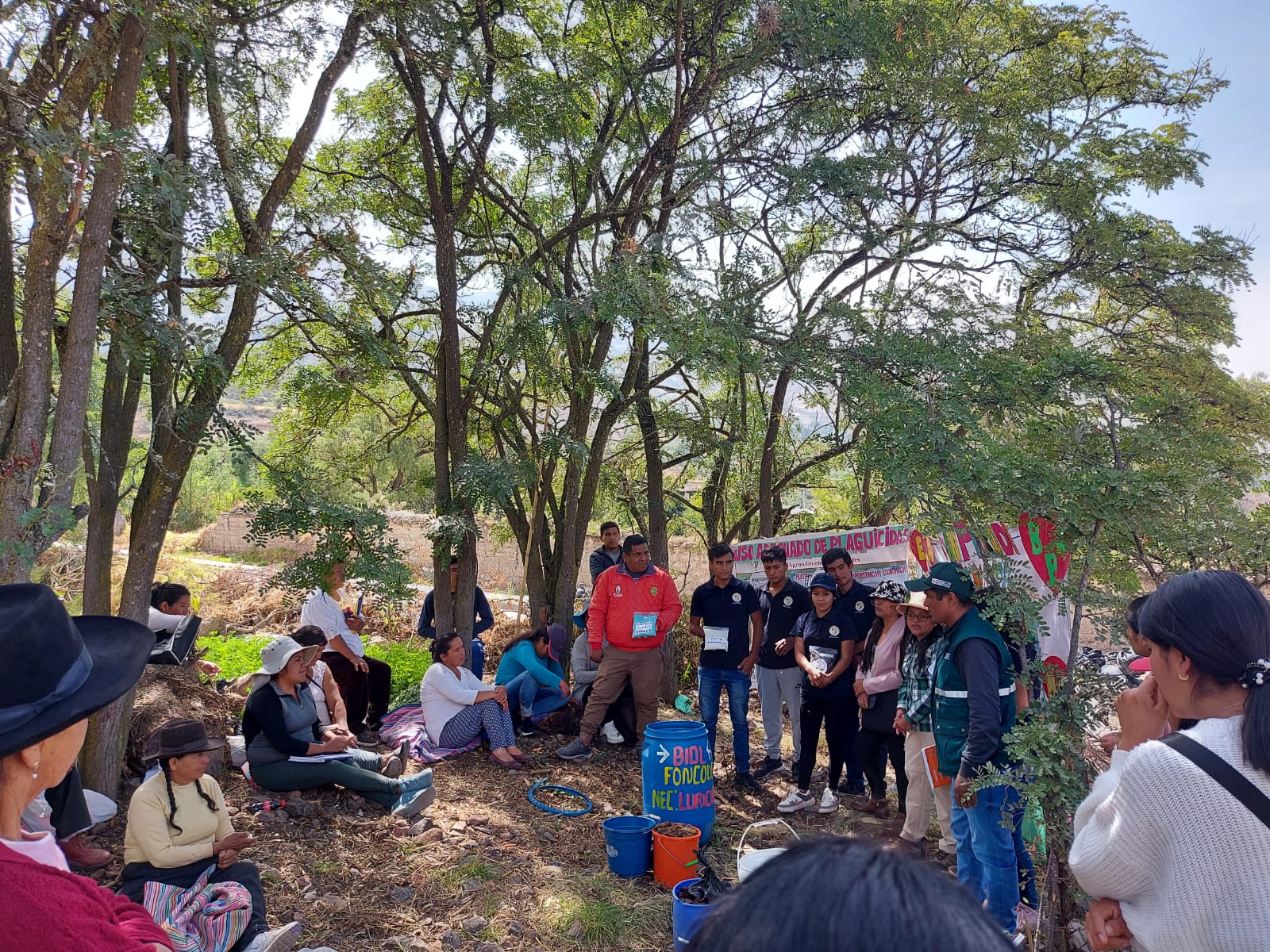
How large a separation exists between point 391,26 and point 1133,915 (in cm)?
665

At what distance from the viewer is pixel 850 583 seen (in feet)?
21.1

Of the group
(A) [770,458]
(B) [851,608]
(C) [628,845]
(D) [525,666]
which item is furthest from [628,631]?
(A) [770,458]

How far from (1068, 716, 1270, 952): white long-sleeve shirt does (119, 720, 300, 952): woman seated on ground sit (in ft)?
11.2

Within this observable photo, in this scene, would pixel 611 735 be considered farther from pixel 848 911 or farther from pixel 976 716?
pixel 848 911

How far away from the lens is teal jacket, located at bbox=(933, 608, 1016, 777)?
12.5ft

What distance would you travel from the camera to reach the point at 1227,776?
5.11 feet

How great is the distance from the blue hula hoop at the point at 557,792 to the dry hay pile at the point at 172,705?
7.10 ft

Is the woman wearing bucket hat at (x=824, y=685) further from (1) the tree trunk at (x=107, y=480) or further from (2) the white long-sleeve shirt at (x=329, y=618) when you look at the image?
(1) the tree trunk at (x=107, y=480)

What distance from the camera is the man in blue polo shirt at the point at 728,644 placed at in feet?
21.4

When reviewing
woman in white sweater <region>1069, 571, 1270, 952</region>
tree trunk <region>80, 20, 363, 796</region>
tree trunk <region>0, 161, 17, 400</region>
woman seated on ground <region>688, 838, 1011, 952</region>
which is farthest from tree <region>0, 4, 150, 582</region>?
woman in white sweater <region>1069, 571, 1270, 952</region>

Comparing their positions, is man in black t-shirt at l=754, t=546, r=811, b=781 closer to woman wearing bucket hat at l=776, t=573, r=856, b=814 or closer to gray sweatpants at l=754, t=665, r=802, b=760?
gray sweatpants at l=754, t=665, r=802, b=760

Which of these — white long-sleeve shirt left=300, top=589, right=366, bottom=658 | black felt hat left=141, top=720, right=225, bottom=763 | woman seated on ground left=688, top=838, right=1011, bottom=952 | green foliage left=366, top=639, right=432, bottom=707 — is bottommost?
green foliage left=366, top=639, right=432, bottom=707

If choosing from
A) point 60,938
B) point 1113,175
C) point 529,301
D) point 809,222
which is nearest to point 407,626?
point 529,301

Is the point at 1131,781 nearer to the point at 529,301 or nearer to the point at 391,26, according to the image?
the point at 391,26
